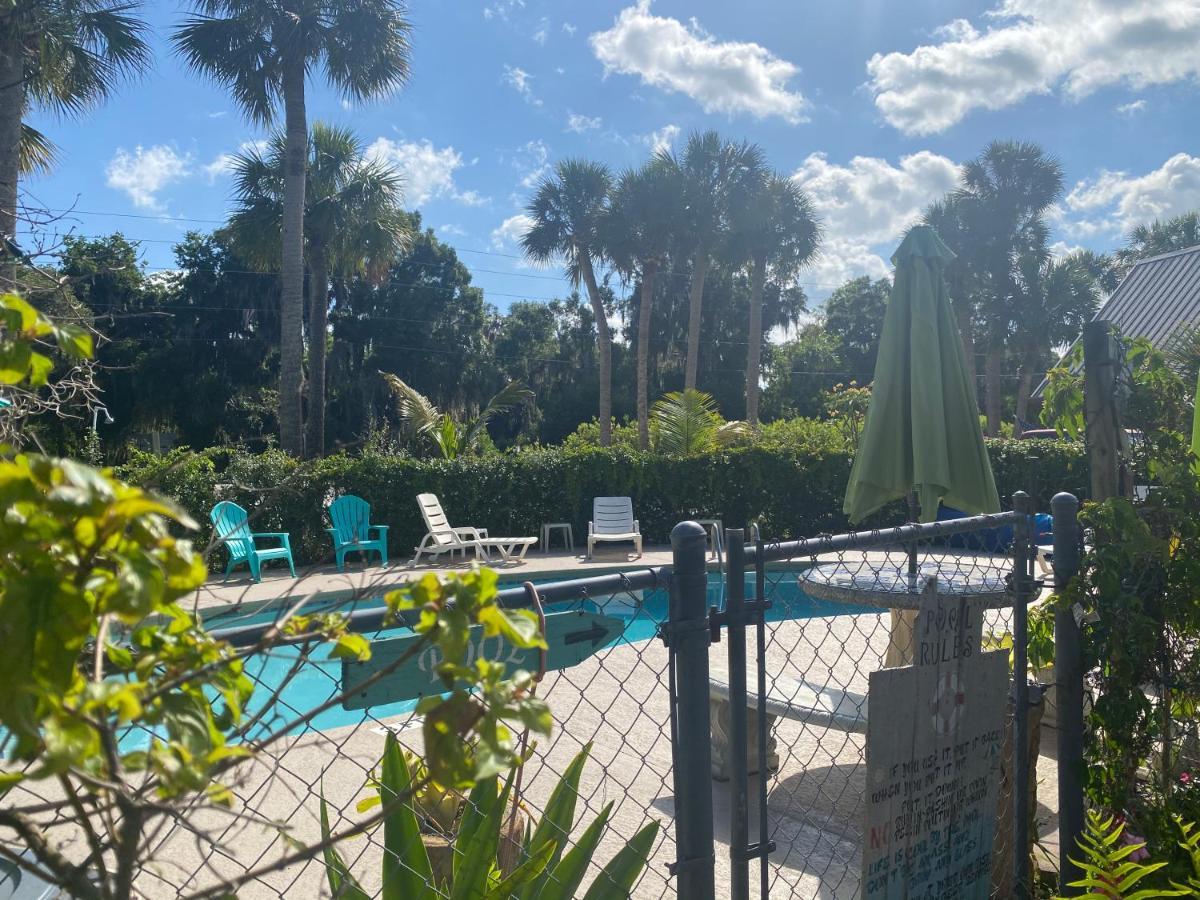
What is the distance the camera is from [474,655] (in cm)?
161

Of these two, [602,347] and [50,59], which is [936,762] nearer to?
[50,59]

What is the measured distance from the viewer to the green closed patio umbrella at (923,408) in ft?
16.7

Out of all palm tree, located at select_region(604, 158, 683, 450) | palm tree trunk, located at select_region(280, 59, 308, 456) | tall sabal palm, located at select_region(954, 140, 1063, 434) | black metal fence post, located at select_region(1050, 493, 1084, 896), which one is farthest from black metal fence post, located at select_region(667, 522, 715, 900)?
tall sabal palm, located at select_region(954, 140, 1063, 434)

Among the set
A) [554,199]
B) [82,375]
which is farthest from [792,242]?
[82,375]

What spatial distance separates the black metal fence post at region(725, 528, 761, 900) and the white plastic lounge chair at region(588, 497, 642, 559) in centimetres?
1089

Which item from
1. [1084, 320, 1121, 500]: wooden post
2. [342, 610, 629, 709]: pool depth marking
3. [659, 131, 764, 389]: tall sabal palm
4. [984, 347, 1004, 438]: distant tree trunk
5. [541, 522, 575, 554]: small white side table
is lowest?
[541, 522, 575, 554]: small white side table

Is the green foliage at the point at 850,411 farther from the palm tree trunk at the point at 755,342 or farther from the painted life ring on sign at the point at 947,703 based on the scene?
the painted life ring on sign at the point at 947,703

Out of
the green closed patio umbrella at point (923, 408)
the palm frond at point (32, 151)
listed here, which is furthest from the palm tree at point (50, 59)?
the green closed patio umbrella at point (923, 408)

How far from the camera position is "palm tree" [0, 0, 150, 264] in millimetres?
8344

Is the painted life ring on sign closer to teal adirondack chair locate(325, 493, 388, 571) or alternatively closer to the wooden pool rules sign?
the wooden pool rules sign

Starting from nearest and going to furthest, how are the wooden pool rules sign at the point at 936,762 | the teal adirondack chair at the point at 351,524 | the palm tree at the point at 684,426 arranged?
the wooden pool rules sign at the point at 936,762, the teal adirondack chair at the point at 351,524, the palm tree at the point at 684,426

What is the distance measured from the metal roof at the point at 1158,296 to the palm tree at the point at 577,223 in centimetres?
1201

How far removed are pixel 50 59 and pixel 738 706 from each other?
1052 cm

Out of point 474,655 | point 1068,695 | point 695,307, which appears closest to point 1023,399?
point 695,307
